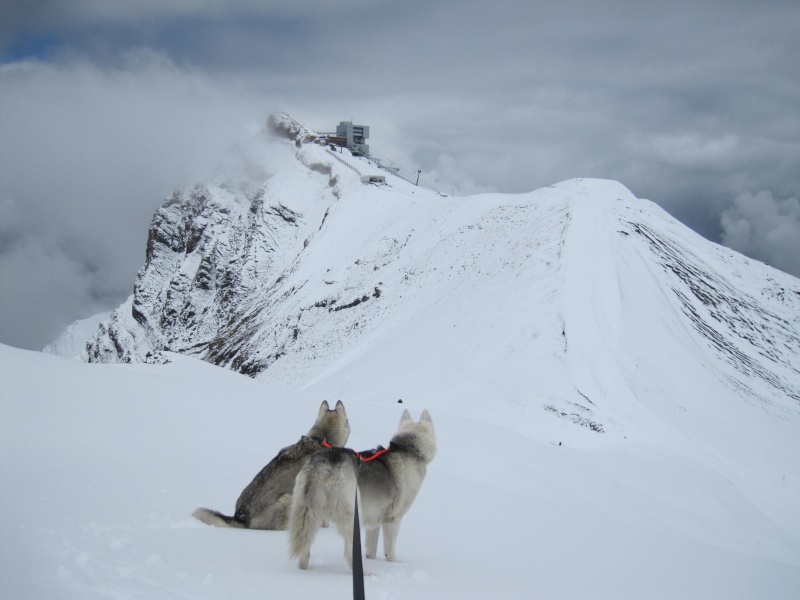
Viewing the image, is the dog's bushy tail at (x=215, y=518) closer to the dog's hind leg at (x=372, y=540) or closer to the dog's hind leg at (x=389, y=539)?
the dog's hind leg at (x=372, y=540)

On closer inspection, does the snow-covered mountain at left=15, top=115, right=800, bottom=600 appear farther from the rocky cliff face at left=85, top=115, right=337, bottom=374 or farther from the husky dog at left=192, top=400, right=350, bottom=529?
the rocky cliff face at left=85, top=115, right=337, bottom=374

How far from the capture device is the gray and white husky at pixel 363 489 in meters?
4.42

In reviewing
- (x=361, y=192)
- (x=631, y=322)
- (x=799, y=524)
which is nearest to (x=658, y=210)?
(x=631, y=322)

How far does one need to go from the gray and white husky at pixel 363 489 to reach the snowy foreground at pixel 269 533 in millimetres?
271

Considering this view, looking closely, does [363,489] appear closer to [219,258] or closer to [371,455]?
[371,455]

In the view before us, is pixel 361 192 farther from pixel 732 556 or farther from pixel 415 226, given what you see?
pixel 732 556

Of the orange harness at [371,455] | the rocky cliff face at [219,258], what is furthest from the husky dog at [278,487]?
the rocky cliff face at [219,258]

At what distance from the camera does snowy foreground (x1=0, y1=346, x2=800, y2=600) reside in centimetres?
406

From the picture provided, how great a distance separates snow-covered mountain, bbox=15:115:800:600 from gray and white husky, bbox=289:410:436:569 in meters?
0.31

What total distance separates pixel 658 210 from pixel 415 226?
688 inches

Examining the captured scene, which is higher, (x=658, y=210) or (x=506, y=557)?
(x=658, y=210)

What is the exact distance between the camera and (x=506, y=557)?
5926mm

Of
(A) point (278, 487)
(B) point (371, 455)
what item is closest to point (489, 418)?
(A) point (278, 487)

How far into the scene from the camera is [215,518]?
536 centimetres
